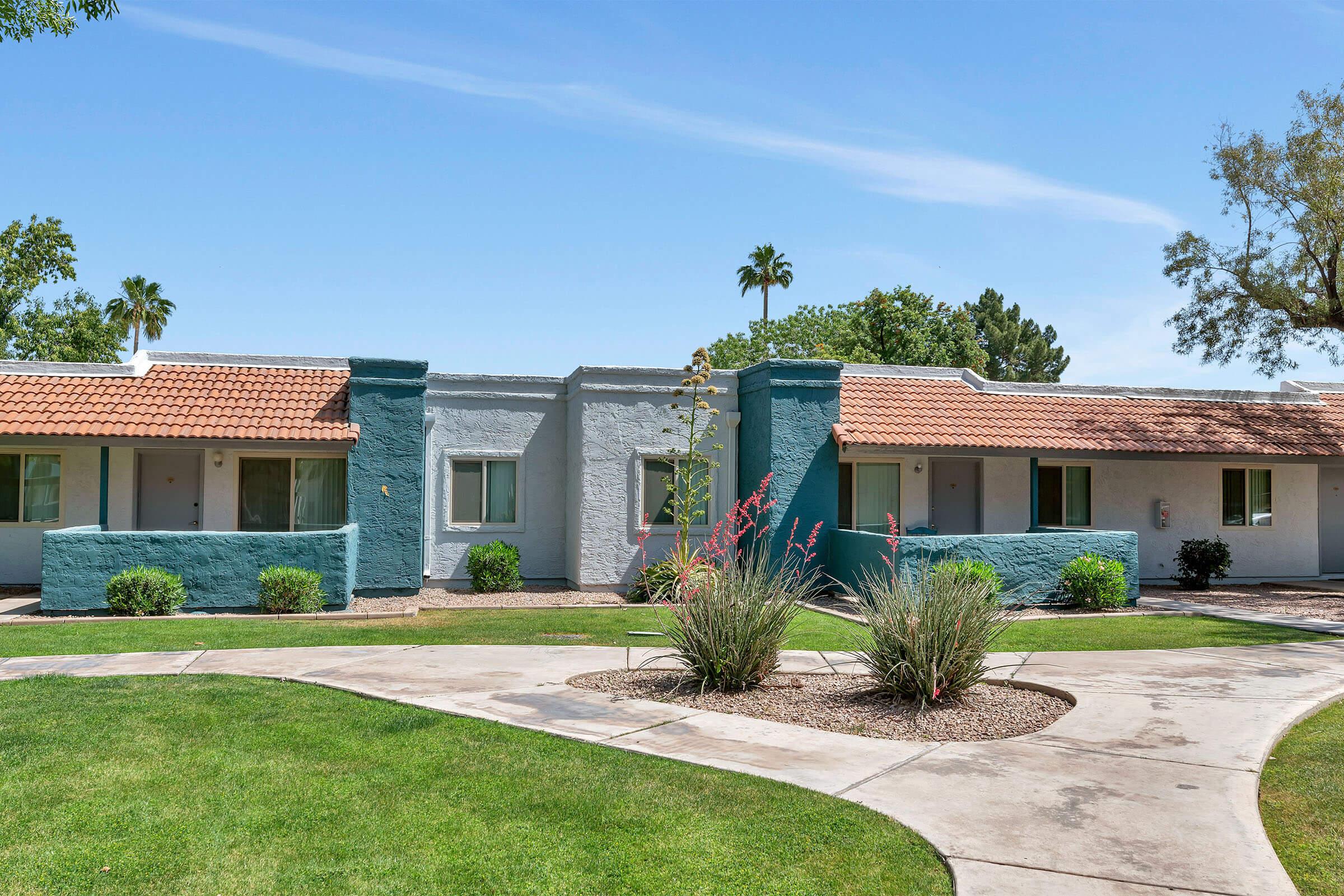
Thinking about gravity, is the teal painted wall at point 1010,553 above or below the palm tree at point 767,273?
below

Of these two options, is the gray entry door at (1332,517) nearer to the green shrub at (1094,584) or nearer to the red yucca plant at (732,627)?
the green shrub at (1094,584)

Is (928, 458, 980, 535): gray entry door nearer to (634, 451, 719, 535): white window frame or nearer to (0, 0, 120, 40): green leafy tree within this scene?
(634, 451, 719, 535): white window frame

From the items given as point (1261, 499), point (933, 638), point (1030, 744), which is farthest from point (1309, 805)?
point (1261, 499)

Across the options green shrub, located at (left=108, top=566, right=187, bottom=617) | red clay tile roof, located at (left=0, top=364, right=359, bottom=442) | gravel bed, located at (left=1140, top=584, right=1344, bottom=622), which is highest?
red clay tile roof, located at (left=0, top=364, right=359, bottom=442)

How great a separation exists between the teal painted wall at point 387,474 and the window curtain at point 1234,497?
1598cm

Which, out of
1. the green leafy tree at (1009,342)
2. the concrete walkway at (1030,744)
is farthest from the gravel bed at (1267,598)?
the green leafy tree at (1009,342)

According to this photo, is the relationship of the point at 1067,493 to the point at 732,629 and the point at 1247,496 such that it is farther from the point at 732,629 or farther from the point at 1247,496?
the point at 732,629

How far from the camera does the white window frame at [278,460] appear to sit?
1803 cm

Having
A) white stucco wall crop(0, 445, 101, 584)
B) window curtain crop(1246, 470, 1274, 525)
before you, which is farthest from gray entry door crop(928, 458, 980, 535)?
white stucco wall crop(0, 445, 101, 584)

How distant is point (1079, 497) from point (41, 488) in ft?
63.6

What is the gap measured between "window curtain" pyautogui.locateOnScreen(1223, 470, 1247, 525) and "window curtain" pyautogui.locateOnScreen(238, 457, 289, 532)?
18.4 meters

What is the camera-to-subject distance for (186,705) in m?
8.12

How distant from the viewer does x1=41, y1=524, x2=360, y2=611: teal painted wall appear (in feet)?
47.6

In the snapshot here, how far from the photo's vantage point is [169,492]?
1862 cm
